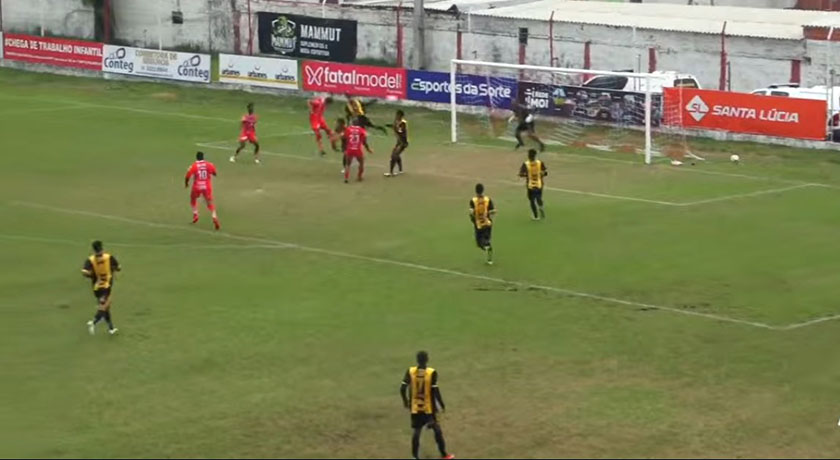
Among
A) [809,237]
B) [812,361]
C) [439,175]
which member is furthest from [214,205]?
[812,361]

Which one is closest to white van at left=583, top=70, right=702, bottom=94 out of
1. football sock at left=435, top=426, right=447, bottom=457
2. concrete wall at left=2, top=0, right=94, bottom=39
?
concrete wall at left=2, top=0, right=94, bottom=39

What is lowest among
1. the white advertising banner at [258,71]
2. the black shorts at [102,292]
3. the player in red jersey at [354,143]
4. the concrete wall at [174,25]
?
the black shorts at [102,292]

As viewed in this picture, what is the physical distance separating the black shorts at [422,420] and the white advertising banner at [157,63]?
4208 centimetres

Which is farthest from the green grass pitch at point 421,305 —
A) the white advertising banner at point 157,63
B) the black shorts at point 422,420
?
the white advertising banner at point 157,63

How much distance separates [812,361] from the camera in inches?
1148

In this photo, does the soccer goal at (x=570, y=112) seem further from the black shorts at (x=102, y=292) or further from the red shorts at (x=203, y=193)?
the black shorts at (x=102, y=292)

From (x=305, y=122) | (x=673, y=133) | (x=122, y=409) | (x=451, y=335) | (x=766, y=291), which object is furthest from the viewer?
(x=305, y=122)

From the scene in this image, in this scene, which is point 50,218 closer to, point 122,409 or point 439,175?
point 439,175

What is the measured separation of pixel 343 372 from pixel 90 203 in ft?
57.1

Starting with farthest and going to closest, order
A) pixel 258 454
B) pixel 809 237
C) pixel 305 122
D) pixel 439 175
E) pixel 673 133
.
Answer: pixel 305 122, pixel 673 133, pixel 439 175, pixel 809 237, pixel 258 454

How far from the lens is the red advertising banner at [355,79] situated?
59.6 m

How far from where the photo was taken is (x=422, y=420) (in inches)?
931

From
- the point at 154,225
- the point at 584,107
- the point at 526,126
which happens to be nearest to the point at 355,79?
the point at 584,107

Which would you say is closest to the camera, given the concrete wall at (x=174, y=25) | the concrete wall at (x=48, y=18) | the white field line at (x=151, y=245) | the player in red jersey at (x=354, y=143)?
the white field line at (x=151, y=245)
